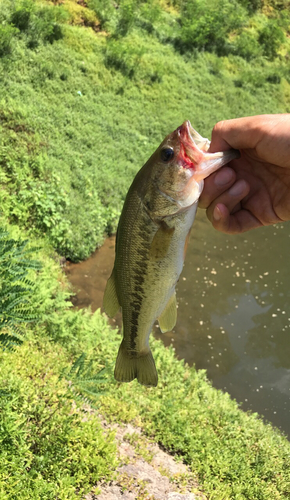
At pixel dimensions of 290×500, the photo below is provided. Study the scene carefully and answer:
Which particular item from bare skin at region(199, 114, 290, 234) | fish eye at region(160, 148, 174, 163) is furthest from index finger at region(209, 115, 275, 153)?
fish eye at region(160, 148, 174, 163)

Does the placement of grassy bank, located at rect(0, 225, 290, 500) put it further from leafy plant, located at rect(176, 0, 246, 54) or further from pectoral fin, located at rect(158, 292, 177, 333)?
leafy plant, located at rect(176, 0, 246, 54)

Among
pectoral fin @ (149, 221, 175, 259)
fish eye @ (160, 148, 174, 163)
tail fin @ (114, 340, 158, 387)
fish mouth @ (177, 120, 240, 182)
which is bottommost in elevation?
tail fin @ (114, 340, 158, 387)

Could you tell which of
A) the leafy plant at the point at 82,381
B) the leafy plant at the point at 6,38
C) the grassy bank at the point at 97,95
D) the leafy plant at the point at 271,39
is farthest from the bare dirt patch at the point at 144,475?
the leafy plant at the point at 271,39

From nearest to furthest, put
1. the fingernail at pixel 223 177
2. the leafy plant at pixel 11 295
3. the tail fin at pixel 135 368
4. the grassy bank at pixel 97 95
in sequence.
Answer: the tail fin at pixel 135 368
the fingernail at pixel 223 177
the leafy plant at pixel 11 295
the grassy bank at pixel 97 95

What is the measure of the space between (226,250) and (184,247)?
842 centimetres

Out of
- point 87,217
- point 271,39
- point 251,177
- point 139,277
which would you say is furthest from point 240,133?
point 271,39

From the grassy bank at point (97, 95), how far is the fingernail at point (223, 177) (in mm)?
5192

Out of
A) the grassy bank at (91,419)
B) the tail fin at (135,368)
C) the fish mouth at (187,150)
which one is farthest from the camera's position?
the grassy bank at (91,419)

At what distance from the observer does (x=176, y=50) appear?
17.4 m

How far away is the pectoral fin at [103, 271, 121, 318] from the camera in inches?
90.5

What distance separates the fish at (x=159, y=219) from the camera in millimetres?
1941

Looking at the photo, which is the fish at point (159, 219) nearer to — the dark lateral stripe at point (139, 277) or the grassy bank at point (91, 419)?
the dark lateral stripe at point (139, 277)

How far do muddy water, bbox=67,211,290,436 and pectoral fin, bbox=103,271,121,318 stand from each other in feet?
15.9

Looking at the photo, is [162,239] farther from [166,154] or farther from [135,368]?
[135,368]
